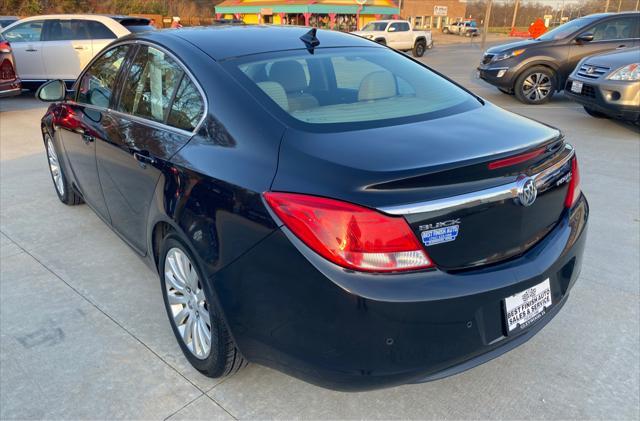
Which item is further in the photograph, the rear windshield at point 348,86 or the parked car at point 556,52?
the parked car at point 556,52

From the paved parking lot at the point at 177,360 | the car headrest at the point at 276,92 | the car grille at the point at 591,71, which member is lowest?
the paved parking lot at the point at 177,360

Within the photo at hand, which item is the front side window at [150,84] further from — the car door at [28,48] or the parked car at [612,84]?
the car door at [28,48]

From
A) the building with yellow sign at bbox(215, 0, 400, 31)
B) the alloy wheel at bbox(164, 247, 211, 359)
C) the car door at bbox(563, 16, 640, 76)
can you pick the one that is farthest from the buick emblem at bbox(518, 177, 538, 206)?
the building with yellow sign at bbox(215, 0, 400, 31)

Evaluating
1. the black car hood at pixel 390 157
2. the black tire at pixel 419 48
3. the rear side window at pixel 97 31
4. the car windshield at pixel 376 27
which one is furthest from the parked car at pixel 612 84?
the black tire at pixel 419 48

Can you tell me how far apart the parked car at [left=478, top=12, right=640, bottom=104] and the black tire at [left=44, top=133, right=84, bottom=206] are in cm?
844

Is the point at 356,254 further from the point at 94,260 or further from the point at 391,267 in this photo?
the point at 94,260

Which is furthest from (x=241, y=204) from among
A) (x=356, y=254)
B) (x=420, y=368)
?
(x=420, y=368)

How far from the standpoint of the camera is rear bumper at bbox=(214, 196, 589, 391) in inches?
68.6

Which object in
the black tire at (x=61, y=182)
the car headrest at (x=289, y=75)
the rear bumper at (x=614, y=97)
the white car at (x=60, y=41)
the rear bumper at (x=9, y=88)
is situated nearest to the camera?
the car headrest at (x=289, y=75)

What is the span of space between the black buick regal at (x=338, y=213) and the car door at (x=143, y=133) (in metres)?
0.02

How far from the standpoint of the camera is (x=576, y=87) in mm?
7855

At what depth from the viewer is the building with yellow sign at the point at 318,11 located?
120 feet

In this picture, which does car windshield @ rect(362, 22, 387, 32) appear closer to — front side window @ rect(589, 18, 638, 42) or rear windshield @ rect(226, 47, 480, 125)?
front side window @ rect(589, 18, 638, 42)

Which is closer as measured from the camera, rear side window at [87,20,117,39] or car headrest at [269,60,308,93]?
car headrest at [269,60,308,93]
